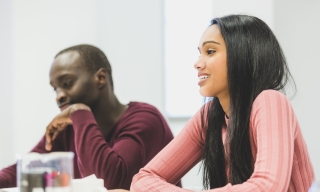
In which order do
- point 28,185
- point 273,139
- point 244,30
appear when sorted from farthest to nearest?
point 244,30 → point 273,139 → point 28,185

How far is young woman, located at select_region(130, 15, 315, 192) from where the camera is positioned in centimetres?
127

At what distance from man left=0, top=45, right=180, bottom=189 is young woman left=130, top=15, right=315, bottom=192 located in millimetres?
306

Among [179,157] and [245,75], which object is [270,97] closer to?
[245,75]

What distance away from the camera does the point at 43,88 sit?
323 cm

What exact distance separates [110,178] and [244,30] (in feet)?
2.37

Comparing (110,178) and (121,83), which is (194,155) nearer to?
(110,178)

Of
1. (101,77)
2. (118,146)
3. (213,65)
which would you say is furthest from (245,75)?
(101,77)

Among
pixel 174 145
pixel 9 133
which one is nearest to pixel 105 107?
pixel 174 145

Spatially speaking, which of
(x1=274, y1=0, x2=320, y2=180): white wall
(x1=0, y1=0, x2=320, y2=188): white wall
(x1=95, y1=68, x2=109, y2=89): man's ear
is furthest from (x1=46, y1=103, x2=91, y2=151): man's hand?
(x1=0, y1=0, x2=320, y2=188): white wall

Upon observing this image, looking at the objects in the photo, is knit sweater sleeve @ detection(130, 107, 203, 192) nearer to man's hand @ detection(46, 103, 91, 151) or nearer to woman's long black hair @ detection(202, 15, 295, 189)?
woman's long black hair @ detection(202, 15, 295, 189)

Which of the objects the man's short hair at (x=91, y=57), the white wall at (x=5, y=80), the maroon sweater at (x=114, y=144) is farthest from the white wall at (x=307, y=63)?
the white wall at (x=5, y=80)

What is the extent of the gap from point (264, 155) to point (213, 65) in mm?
317

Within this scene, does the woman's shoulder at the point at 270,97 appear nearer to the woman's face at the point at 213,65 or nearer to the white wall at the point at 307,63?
the woman's face at the point at 213,65

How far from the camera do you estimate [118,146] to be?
1839mm
